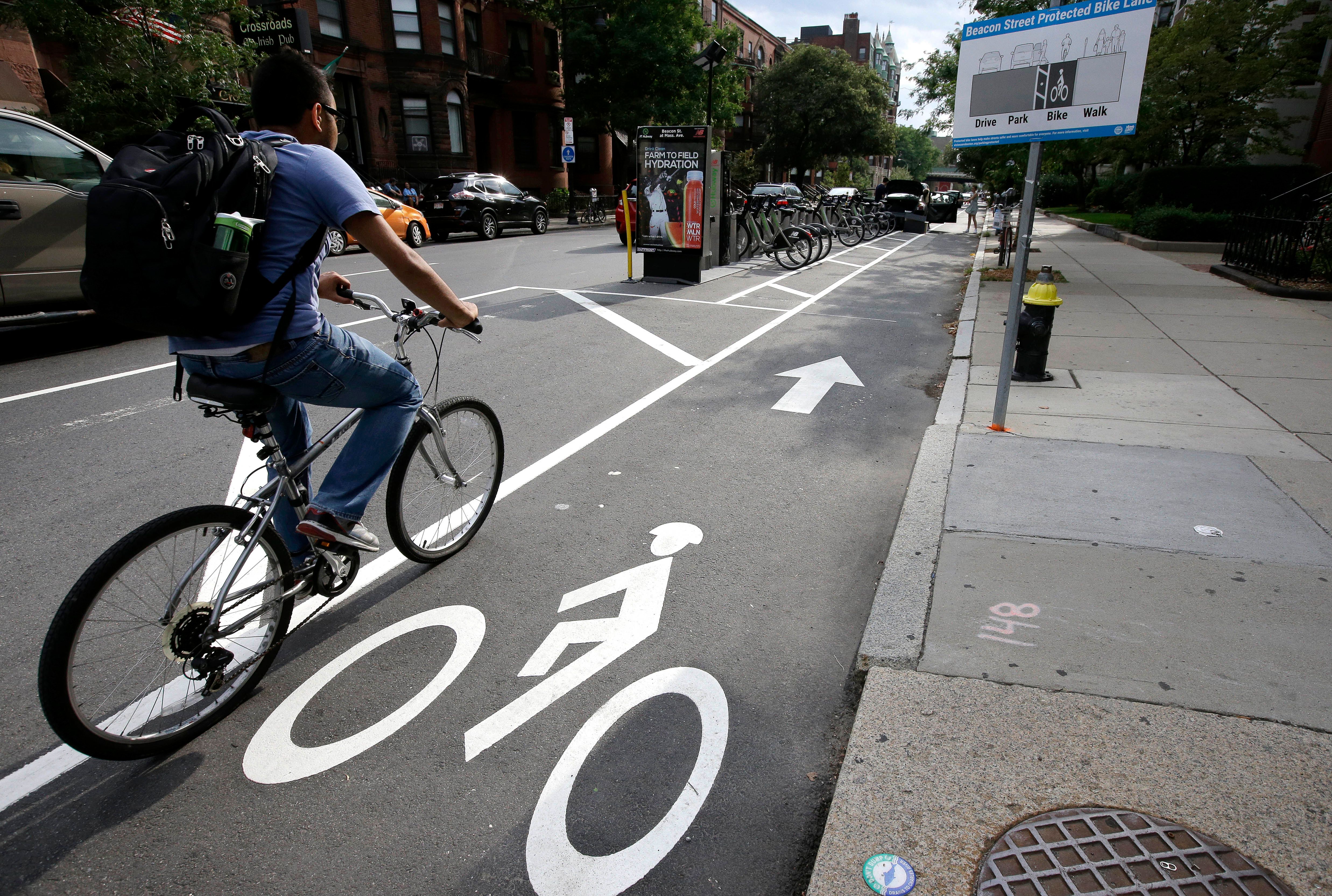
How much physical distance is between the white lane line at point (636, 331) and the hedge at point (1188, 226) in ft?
51.6

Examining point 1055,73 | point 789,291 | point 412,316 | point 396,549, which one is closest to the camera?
point 412,316

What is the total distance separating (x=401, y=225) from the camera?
Answer: 20.0m

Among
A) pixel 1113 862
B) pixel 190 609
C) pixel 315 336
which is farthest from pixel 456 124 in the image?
pixel 1113 862

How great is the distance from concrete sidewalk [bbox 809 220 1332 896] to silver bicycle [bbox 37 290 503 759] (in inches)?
81.6

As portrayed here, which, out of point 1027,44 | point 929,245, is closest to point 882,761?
point 1027,44

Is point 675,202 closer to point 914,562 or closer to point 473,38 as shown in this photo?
point 914,562

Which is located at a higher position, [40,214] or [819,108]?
[819,108]

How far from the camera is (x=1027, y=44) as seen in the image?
5.32m

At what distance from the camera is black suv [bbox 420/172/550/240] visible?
2331 cm

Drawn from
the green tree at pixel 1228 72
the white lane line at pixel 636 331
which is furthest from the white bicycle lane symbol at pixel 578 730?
the green tree at pixel 1228 72

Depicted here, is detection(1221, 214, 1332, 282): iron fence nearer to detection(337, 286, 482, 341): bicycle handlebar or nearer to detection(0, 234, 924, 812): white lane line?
detection(0, 234, 924, 812): white lane line

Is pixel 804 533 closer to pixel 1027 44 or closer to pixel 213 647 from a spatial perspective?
pixel 213 647

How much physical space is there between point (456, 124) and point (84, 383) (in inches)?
1256

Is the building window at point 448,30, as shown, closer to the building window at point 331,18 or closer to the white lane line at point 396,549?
the building window at point 331,18
